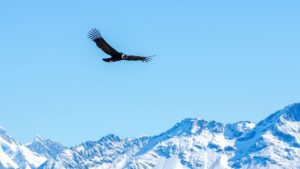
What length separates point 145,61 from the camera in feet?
141

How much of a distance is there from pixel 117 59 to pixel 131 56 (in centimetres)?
67

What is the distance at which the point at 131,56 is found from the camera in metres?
43.0

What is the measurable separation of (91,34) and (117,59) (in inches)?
65.5

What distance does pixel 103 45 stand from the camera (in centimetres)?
4128

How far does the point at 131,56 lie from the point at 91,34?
2.12 m

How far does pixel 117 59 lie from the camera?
42812mm

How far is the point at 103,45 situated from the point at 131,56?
6.93 feet

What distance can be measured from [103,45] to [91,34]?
1.36 m

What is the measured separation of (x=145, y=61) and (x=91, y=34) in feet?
9.07

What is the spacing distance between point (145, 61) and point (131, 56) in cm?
68

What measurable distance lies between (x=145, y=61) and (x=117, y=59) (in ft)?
4.20
